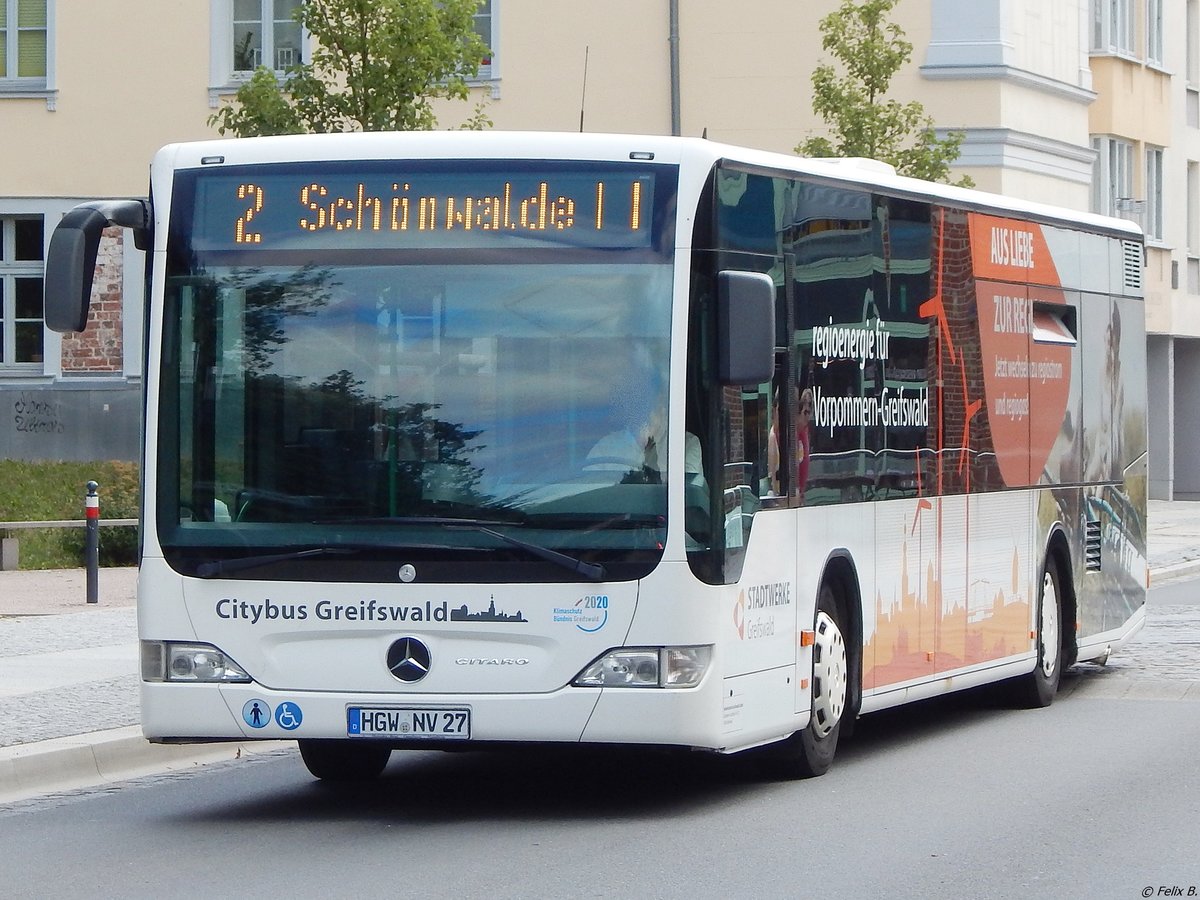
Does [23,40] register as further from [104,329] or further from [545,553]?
[545,553]

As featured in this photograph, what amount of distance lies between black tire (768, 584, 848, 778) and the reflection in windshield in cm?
181

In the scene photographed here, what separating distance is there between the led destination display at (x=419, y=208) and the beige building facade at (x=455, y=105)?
2447 cm

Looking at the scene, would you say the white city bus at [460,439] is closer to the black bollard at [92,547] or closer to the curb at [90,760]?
the curb at [90,760]

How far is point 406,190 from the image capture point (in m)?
9.83

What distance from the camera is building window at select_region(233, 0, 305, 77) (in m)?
34.4

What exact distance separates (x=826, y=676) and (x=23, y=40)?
88.8ft

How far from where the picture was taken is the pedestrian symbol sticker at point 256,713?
968 centimetres

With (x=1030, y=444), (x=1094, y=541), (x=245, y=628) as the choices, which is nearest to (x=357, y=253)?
(x=245, y=628)

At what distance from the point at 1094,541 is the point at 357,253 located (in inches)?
288

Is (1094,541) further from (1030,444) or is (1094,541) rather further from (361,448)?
(361,448)

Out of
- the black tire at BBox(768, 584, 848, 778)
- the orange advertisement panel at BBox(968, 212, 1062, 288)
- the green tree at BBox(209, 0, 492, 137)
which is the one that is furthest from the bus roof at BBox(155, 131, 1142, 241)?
the green tree at BBox(209, 0, 492, 137)

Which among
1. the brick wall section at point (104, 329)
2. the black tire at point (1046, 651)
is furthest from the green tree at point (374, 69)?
the brick wall section at point (104, 329)

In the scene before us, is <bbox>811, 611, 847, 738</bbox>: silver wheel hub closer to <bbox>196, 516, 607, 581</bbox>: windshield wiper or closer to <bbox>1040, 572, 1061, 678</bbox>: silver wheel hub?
<bbox>196, 516, 607, 581</bbox>: windshield wiper

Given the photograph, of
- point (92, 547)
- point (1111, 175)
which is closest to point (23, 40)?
point (92, 547)
